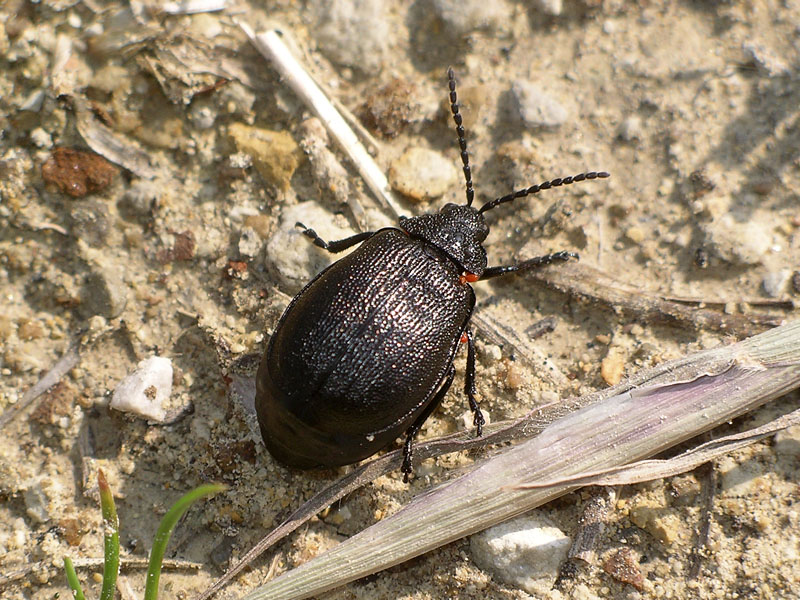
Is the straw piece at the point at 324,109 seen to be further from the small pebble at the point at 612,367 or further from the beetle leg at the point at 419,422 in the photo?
the small pebble at the point at 612,367

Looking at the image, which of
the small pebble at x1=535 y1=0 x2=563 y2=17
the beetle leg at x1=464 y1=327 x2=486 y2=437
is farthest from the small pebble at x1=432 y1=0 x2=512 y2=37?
the beetle leg at x1=464 y1=327 x2=486 y2=437

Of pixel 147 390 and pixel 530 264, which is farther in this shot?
pixel 530 264

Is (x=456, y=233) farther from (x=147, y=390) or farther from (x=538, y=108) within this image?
(x=147, y=390)

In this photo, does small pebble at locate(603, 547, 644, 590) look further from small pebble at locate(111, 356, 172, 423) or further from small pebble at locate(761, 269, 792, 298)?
small pebble at locate(111, 356, 172, 423)

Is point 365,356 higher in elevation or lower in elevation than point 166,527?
higher

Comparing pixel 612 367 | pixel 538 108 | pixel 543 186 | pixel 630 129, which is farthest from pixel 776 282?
pixel 538 108

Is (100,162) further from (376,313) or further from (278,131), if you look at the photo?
(376,313)
